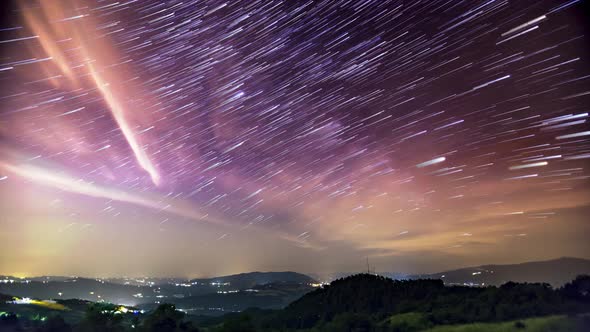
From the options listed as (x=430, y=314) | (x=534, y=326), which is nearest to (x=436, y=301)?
(x=430, y=314)

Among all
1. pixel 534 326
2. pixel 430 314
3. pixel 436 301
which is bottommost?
pixel 534 326

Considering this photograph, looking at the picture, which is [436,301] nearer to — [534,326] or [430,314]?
[430,314]

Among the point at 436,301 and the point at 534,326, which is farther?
the point at 436,301

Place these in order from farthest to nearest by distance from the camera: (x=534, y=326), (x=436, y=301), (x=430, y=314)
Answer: (x=436, y=301), (x=430, y=314), (x=534, y=326)

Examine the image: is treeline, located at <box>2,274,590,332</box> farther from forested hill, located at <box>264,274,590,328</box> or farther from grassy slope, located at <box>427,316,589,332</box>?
grassy slope, located at <box>427,316,589,332</box>

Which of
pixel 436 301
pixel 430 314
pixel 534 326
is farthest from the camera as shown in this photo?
pixel 436 301

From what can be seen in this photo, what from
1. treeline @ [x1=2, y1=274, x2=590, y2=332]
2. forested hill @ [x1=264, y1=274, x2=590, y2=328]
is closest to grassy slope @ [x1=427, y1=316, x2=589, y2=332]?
treeline @ [x1=2, y1=274, x2=590, y2=332]

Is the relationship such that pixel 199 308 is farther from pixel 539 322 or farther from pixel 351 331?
pixel 539 322

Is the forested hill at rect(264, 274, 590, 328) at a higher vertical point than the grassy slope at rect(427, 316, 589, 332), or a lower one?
higher

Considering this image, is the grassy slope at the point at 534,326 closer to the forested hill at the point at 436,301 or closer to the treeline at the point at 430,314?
the treeline at the point at 430,314

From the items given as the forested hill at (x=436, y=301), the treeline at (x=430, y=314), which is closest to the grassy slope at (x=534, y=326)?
the treeline at (x=430, y=314)
